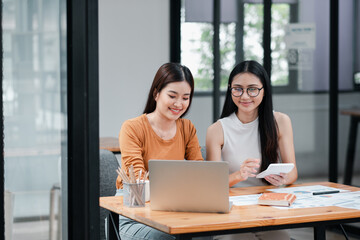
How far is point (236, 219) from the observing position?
7.18ft

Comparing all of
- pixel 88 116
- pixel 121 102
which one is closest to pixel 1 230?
pixel 88 116

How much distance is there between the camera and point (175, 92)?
9.62 feet

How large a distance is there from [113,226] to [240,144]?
931 millimetres

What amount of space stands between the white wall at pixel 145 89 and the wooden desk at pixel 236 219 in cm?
266

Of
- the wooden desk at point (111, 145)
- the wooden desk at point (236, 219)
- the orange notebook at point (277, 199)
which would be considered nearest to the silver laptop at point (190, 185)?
the wooden desk at point (236, 219)

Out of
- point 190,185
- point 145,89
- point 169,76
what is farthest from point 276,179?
point 145,89

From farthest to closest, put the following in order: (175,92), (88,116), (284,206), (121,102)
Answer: (121,102) < (175,92) < (284,206) < (88,116)

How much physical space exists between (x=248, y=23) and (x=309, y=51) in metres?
0.54

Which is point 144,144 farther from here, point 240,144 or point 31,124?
point 31,124

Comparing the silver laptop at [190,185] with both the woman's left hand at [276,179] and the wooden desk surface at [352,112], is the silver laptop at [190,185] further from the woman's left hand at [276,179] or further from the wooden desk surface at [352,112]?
the wooden desk surface at [352,112]

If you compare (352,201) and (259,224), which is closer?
(259,224)

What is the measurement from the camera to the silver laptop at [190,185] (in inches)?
89.0

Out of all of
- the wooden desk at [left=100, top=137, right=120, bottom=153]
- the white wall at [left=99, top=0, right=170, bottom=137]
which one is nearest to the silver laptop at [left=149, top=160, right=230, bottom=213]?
the wooden desk at [left=100, top=137, right=120, bottom=153]

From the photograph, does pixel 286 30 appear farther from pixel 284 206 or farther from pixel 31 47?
pixel 31 47
